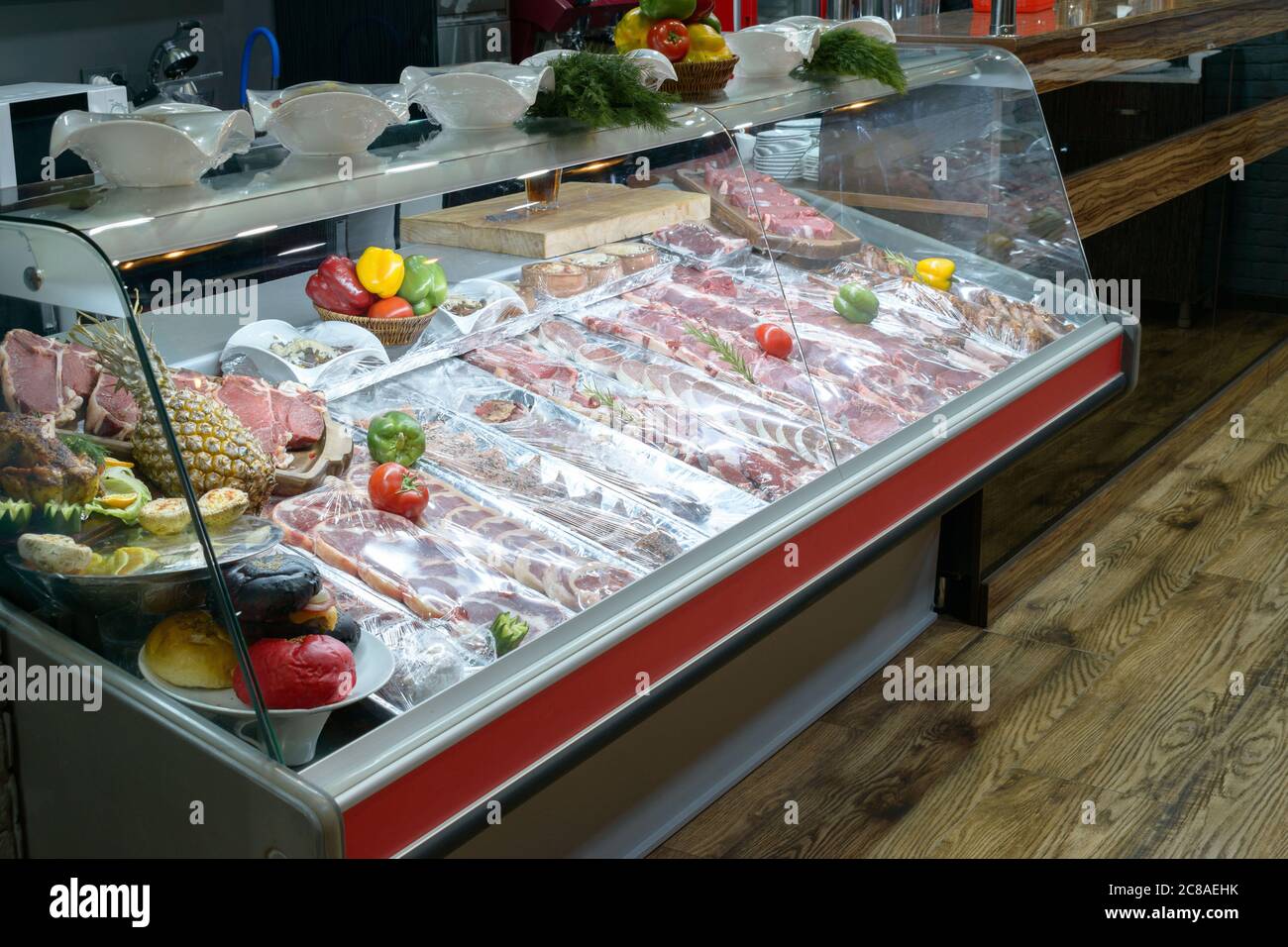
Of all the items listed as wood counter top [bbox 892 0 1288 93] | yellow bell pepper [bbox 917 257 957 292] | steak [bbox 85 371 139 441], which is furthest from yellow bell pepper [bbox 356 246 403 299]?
wood counter top [bbox 892 0 1288 93]

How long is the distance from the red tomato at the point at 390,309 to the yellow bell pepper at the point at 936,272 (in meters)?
1.55

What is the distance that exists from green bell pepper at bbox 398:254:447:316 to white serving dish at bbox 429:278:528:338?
3 centimetres

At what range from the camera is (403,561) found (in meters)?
2.13

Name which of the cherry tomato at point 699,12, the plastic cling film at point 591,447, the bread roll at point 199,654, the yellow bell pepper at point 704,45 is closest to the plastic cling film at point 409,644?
the bread roll at point 199,654

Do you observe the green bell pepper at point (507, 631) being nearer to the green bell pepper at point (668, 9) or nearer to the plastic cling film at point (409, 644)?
the plastic cling film at point (409, 644)

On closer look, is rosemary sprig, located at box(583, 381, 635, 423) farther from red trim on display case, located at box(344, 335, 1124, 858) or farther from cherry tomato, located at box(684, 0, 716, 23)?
cherry tomato, located at box(684, 0, 716, 23)

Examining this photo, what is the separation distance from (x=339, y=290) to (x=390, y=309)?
0.34ft

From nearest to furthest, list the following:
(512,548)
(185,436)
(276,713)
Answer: (276,713) < (185,436) < (512,548)

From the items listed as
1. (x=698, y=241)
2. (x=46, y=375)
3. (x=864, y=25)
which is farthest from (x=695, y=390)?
(x=46, y=375)

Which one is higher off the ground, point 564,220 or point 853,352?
point 564,220

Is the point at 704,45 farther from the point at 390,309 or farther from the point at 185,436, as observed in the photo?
the point at 185,436
